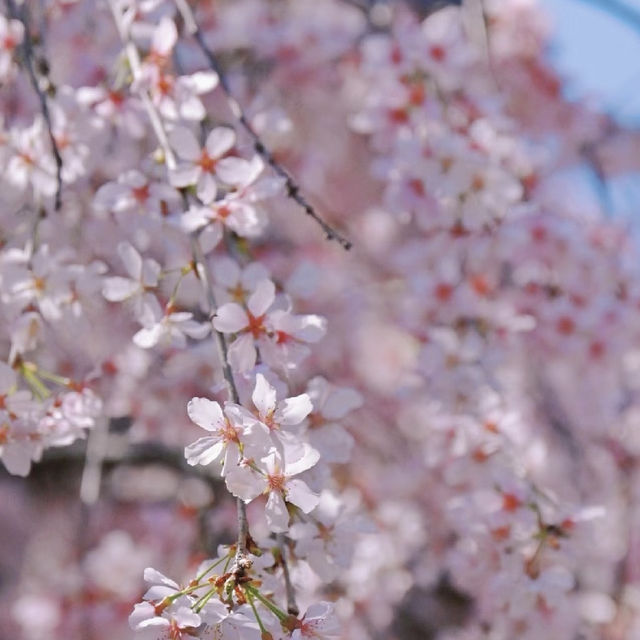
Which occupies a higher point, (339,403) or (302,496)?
(302,496)

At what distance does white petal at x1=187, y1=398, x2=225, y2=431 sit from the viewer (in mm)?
989

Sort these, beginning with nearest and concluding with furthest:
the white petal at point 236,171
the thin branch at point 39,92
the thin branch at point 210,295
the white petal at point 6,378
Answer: the thin branch at point 210,295, the white petal at point 6,378, the white petal at point 236,171, the thin branch at point 39,92

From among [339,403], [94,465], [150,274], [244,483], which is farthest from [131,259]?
[94,465]

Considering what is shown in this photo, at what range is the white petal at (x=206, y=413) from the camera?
3.24ft

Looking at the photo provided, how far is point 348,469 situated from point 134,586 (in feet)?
2.50

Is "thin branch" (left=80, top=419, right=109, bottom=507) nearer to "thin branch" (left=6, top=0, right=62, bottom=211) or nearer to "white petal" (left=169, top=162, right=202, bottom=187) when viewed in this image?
"thin branch" (left=6, top=0, right=62, bottom=211)

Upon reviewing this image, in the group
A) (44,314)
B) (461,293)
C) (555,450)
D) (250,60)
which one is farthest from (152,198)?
(555,450)

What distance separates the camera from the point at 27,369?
4.42 feet

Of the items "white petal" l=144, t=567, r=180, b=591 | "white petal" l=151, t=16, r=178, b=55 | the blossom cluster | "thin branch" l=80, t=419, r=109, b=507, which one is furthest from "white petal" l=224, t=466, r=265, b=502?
"thin branch" l=80, t=419, r=109, b=507

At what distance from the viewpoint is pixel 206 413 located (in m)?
0.99

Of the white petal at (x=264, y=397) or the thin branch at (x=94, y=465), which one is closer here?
the white petal at (x=264, y=397)

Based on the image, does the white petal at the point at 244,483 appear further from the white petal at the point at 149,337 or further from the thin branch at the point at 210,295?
the white petal at the point at 149,337

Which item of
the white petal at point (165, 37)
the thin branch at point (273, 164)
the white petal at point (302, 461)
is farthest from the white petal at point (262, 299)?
the white petal at point (165, 37)

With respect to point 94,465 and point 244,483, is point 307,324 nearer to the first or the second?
point 244,483
